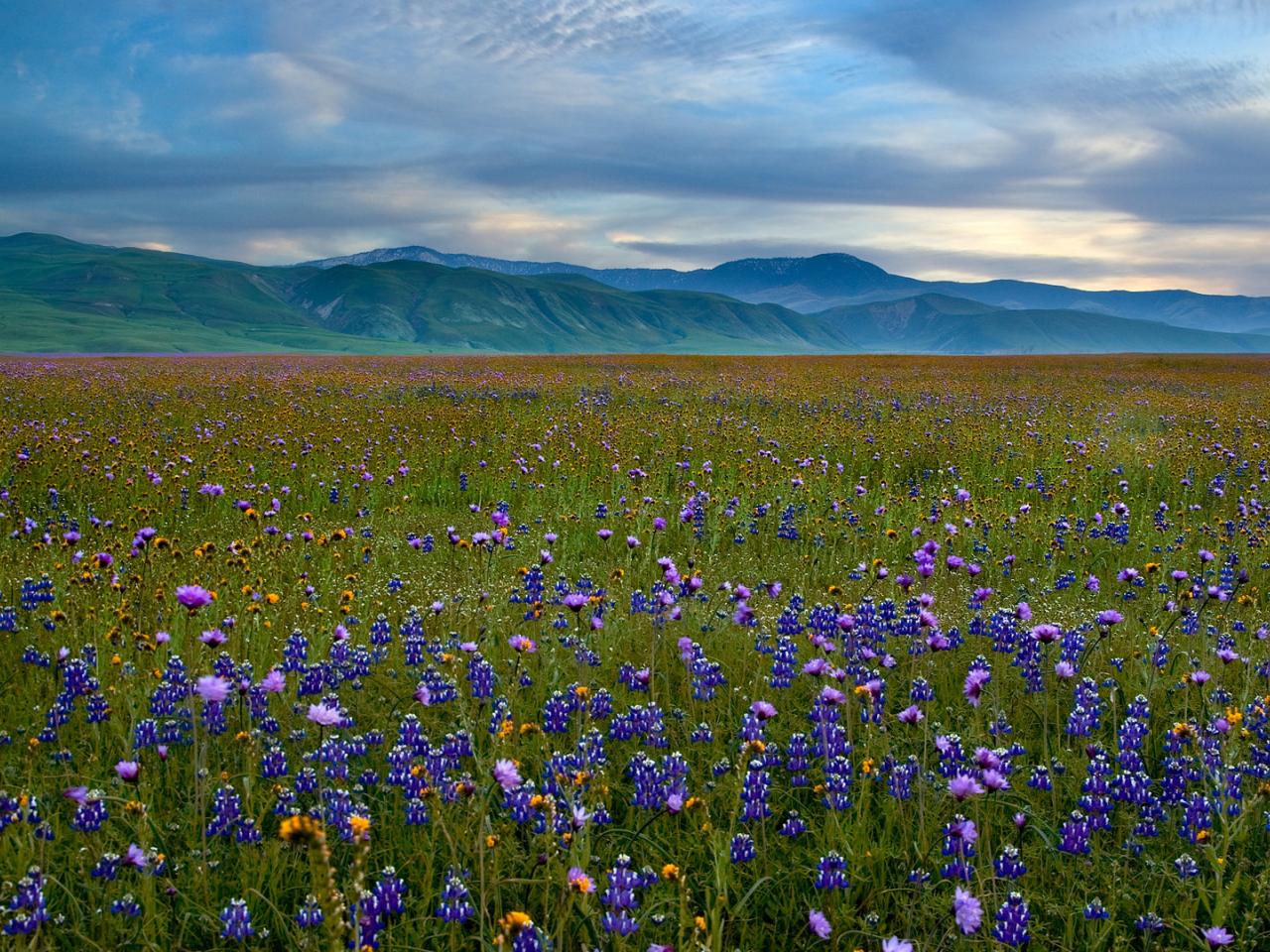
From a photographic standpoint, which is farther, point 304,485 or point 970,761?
point 304,485

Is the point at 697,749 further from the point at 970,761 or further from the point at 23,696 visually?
the point at 23,696

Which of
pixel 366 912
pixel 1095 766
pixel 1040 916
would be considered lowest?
pixel 1040 916

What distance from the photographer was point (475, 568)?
7.10 m

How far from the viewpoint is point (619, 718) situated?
12.2ft

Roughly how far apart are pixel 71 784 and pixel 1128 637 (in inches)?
242

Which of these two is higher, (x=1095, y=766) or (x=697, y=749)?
(x=1095, y=766)

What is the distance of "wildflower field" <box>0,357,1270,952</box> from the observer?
2668mm

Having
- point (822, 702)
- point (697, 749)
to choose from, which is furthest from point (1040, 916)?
A: point (697, 749)

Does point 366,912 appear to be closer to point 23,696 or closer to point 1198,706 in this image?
point 23,696

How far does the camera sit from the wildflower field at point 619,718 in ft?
8.75

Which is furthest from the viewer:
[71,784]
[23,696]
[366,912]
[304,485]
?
[304,485]

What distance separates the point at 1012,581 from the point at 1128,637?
172 centimetres

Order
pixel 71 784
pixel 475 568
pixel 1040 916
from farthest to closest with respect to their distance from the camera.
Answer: pixel 475 568, pixel 71 784, pixel 1040 916

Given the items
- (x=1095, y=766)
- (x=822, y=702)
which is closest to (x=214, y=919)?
(x=822, y=702)
